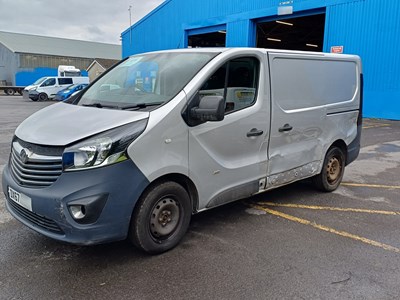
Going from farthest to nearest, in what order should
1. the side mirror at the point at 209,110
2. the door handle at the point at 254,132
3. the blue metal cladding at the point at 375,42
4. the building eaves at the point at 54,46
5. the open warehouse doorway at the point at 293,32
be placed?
the building eaves at the point at 54,46, the open warehouse doorway at the point at 293,32, the blue metal cladding at the point at 375,42, the door handle at the point at 254,132, the side mirror at the point at 209,110

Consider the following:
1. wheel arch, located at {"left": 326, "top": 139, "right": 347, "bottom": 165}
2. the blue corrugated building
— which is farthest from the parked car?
wheel arch, located at {"left": 326, "top": 139, "right": 347, "bottom": 165}

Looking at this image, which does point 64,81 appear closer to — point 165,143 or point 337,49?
point 337,49

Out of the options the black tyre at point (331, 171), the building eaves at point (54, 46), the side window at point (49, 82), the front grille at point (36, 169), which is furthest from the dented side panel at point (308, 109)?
the building eaves at point (54, 46)

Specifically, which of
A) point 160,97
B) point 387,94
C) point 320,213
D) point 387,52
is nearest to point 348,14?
point 387,52

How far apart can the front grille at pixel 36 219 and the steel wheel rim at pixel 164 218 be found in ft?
2.70

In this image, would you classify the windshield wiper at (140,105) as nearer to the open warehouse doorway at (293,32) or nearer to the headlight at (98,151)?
the headlight at (98,151)

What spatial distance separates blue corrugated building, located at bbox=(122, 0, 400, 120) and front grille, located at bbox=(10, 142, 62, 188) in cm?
1568

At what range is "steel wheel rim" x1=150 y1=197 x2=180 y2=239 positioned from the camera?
11.4 ft

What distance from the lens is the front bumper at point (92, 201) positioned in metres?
3.00

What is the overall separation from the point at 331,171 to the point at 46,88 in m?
28.6

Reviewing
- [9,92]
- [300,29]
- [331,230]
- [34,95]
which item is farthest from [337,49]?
[9,92]

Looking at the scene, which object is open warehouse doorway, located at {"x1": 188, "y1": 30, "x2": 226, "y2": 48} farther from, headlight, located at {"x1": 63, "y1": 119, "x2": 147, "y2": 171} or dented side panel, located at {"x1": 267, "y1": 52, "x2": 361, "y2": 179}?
headlight, located at {"x1": 63, "y1": 119, "x2": 147, "y2": 171}

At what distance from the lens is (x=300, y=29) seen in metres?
24.5

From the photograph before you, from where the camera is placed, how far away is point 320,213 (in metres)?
4.85
